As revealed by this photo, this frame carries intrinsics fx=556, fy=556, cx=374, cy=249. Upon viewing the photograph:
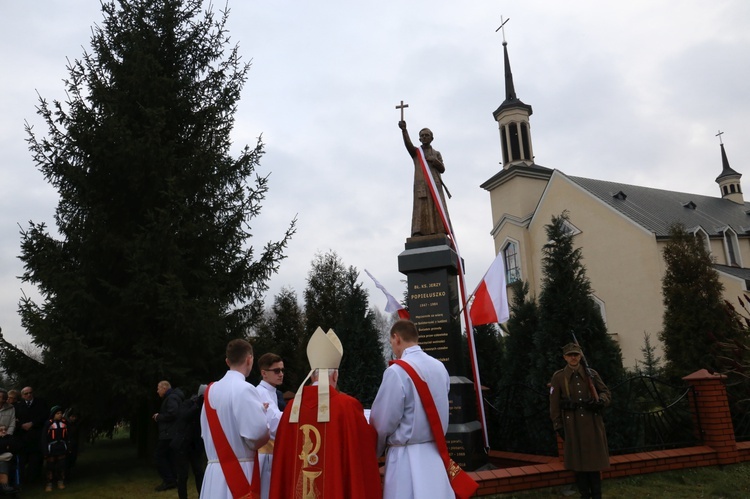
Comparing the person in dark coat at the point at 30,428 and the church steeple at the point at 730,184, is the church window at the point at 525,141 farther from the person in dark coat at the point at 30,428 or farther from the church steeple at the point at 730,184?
the person in dark coat at the point at 30,428

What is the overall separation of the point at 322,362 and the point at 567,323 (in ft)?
19.6

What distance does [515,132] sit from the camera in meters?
35.5

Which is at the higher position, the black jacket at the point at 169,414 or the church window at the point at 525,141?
the church window at the point at 525,141

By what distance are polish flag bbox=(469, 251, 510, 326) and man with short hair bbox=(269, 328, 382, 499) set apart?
A: 207 inches

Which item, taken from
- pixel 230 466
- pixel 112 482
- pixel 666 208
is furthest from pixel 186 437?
pixel 666 208

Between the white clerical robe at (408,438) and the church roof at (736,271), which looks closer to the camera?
the white clerical robe at (408,438)

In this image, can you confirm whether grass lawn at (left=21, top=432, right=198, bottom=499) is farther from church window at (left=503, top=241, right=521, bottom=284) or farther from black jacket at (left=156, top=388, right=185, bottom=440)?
church window at (left=503, top=241, right=521, bottom=284)

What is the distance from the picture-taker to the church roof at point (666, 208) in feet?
93.6

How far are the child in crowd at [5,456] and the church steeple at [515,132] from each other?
30.9m

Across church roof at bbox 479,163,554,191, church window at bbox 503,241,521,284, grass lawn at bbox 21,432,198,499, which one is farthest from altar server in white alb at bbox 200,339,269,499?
church roof at bbox 479,163,554,191

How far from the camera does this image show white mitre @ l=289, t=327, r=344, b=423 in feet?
12.2

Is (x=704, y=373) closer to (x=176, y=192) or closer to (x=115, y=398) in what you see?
(x=176, y=192)

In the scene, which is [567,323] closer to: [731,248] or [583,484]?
[583,484]

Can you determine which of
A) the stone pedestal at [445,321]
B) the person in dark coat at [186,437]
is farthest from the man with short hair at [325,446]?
the stone pedestal at [445,321]
